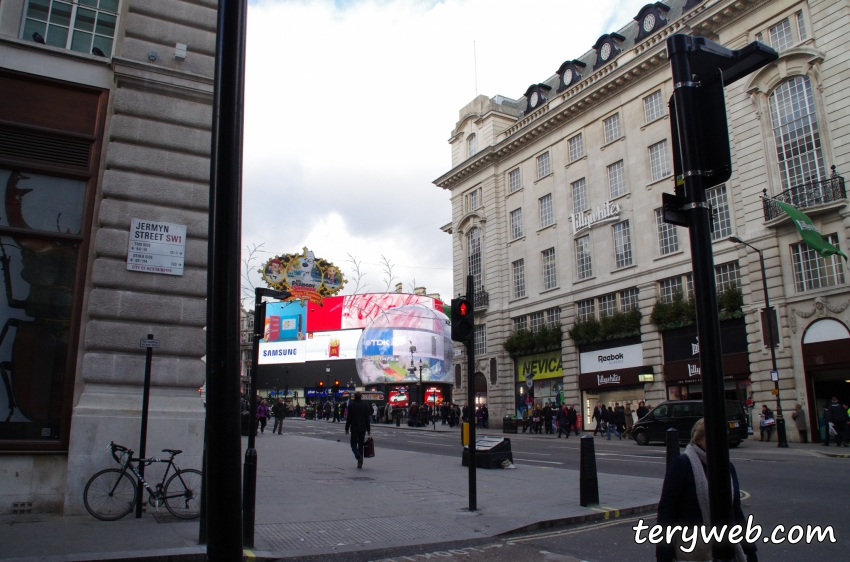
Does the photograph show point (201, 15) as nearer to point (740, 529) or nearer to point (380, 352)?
point (740, 529)

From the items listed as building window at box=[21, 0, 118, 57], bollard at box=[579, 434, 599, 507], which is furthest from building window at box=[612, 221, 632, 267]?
building window at box=[21, 0, 118, 57]

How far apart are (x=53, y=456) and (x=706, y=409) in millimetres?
8700

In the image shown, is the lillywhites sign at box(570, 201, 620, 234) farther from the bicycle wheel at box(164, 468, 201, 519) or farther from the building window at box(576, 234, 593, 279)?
the bicycle wheel at box(164, 468, 201, 519)

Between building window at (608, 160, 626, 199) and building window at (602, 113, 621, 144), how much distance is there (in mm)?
1568

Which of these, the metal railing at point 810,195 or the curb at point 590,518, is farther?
the metal railing at point 810,195

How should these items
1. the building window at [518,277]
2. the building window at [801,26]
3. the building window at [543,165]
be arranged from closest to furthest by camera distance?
the building window at [801,26] < the building window at [543,165] < the building window at [518,277]

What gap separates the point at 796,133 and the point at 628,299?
11.9 m

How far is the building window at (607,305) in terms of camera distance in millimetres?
36091

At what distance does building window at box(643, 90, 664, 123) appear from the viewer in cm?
3375

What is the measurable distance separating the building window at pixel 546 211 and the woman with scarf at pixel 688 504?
37811 mm

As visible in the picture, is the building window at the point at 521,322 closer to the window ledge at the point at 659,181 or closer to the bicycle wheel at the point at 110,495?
the window ledge at the point at 659,181

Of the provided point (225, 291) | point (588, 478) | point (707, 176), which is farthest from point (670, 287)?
point (225, 291)

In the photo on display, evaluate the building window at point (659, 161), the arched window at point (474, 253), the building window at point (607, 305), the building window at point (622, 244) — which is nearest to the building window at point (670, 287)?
the building window at point (622, 244)

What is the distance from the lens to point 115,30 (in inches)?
404
